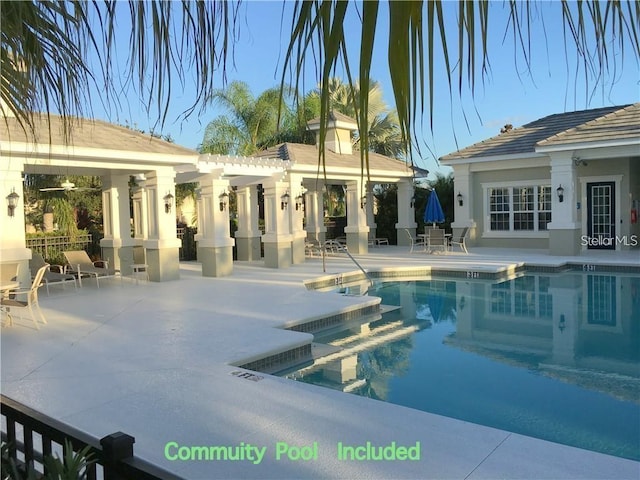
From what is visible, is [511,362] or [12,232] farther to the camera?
[12,232]

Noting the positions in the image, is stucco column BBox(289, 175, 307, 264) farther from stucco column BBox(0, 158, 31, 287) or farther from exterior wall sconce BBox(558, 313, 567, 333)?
exterior wall sconce BBox(558, 313, 567, 333)

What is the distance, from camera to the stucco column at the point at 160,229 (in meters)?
15.1

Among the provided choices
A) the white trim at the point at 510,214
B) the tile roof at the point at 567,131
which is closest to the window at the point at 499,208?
the white trim at the point at 510,214

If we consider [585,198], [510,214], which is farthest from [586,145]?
[510,214]

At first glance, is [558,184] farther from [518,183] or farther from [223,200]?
[223,200]

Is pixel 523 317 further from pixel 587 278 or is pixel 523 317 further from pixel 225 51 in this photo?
pixel 225 51

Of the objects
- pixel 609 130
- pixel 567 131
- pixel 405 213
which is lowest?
pixel 405 213

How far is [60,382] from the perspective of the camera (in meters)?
6.31

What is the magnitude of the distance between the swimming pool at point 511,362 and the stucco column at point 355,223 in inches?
337

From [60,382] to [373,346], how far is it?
476 cm

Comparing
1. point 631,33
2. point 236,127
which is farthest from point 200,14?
point 236,127

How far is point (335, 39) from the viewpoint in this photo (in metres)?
0.92

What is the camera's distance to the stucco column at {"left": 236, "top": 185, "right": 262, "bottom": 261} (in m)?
20.2

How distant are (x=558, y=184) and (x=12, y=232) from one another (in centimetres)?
1668
